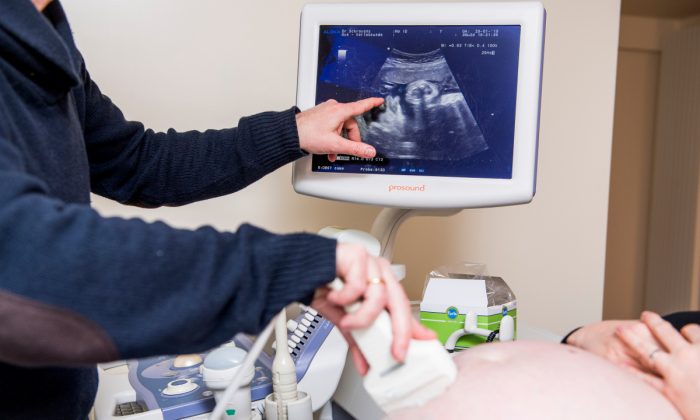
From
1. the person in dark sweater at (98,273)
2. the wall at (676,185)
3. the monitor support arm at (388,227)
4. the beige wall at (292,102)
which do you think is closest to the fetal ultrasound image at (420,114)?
the monitor support arm at (388,227)

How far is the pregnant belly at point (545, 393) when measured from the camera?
61 cm

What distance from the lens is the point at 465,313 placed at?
100 centimetres

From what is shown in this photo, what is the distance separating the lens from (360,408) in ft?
3.23

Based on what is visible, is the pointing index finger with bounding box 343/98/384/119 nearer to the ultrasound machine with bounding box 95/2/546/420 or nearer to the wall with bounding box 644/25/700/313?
the ultrasound machine with bounding box 95/2/546/420

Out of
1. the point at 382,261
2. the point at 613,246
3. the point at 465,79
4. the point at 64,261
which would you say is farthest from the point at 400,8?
the point at 613,246

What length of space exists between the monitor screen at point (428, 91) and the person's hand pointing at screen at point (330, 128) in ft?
0.12

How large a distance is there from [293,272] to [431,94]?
1.98 feet

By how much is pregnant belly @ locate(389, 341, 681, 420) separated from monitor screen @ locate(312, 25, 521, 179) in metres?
0.38

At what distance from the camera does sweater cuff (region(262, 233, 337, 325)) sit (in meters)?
0.48

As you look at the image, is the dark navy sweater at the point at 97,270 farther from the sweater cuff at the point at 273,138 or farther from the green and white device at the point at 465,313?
the green and white device at the point at 465,313

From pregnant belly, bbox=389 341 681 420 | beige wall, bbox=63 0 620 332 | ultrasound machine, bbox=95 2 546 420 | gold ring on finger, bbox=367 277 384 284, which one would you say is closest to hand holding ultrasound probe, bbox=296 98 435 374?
gold ring on finger, bbox=367 277 384 284

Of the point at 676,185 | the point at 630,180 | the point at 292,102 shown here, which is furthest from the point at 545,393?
the point at 630,180

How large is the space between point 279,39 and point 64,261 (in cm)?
101

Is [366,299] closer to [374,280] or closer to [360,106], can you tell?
[374,280]
